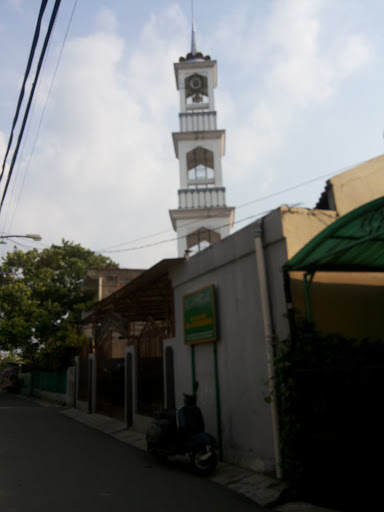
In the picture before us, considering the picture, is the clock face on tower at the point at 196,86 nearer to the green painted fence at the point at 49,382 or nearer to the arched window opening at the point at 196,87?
the arched window opening at the point at 196,87

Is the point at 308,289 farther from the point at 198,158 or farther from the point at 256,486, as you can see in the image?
the point at 198,158

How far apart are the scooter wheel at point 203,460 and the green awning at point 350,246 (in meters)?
3.07

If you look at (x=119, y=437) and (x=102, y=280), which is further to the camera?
(x=102, y=280)

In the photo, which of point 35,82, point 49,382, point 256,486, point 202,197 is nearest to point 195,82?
point 202,197

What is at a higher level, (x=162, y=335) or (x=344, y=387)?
(x=162, y=335)

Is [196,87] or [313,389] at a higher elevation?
[196,87]

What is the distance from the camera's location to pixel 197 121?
21562 mm

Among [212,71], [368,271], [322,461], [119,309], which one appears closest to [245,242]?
[368,271]

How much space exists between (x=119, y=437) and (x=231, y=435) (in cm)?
438

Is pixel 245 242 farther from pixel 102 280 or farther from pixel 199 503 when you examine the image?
pixel 102 280

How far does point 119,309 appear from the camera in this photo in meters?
13.3

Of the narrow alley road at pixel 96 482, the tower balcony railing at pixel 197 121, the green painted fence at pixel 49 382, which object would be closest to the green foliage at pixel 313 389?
the narrow alley road at pixel 96 482

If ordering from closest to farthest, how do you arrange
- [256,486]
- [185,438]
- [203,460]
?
[256,486] < [203,460] < [185,438]

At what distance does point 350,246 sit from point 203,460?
3.87m
